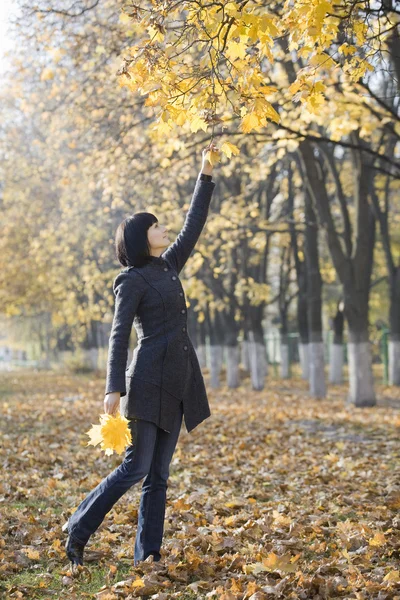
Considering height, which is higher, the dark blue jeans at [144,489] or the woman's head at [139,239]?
the woman's head at [139,239]

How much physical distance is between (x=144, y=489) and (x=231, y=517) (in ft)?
4.97

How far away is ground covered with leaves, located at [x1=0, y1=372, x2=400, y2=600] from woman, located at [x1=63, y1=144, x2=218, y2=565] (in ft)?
1.09

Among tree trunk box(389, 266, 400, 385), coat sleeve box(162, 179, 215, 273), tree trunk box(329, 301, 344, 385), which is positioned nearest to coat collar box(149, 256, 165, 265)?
coat sleeve box(162, 179, 215, 273)

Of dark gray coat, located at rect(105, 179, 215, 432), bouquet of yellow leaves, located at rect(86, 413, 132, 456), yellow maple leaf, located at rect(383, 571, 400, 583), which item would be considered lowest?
yellow maple leaf, located at rect(383, 571, 400, 583)

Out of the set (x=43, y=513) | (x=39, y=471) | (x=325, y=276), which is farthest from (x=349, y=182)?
(x=43, y=513)

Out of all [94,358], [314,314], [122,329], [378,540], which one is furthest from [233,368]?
[122,329]

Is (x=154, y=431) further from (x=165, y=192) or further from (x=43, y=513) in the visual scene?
(x=165, y=192)

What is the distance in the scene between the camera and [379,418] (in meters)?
12.7

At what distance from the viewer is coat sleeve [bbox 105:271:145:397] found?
4297 millimetres

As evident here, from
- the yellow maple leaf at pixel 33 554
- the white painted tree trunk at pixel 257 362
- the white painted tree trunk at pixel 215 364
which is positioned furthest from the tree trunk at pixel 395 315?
the yellow maple leaf at pixel 33 554

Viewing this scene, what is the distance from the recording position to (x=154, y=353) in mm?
4418

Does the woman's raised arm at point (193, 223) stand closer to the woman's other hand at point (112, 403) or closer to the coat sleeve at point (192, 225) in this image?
the coat sleeve at point (192, 225)

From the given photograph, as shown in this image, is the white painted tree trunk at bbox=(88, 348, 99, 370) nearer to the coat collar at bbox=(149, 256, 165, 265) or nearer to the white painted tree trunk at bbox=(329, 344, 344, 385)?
Result: the white painted tree trunk at bbox=(329, 344, 344, 385)

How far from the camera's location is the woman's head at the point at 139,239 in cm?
452
